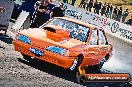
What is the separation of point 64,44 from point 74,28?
1376 millimetres

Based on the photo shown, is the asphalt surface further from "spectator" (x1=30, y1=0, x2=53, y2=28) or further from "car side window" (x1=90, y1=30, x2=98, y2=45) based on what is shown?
"spectator" (x1=30, y1=0, x2=53, y2=28)

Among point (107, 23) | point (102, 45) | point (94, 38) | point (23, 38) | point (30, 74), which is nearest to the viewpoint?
point (30, 74)

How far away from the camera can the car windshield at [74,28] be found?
9.89 meters

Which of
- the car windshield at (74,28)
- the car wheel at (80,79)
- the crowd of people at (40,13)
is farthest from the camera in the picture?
the crowd of people at (40,13)

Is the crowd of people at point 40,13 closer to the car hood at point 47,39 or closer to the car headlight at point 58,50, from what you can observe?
the car hood at point 47,39

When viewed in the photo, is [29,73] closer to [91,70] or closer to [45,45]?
[45,45]

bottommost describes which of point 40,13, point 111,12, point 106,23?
point 106,23

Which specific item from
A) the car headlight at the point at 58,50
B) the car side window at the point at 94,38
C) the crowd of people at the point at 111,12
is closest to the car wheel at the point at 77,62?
the car headlight at the point at 58,50

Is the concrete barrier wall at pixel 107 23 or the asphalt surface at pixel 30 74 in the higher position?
the asphalt surface at pixel 30 74

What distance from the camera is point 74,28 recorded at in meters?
10.1

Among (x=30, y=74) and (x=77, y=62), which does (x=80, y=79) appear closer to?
(x=77, y=62)

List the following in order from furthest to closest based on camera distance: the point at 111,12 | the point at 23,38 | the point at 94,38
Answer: the point at 111,12 < the point at 94,38 < the point at 23,38

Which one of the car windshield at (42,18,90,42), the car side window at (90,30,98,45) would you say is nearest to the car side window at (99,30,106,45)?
the car side window at (90,30,98,45)

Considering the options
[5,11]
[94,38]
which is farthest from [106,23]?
[94,38]
